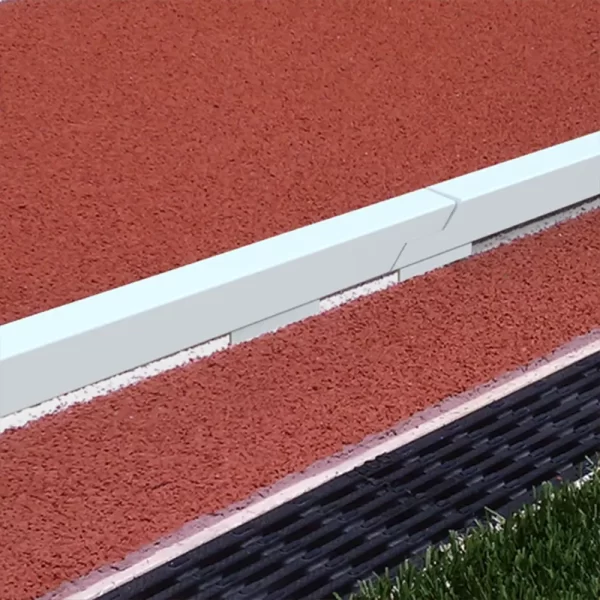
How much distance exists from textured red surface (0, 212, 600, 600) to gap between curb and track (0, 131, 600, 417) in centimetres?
17

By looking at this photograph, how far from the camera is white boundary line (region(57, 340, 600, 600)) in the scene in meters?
3.61

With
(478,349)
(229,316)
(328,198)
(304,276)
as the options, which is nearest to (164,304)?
(229,316)

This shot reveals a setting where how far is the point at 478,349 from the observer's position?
4754 mm

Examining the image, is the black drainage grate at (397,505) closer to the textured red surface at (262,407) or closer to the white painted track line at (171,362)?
the textured red surface at (262,407)

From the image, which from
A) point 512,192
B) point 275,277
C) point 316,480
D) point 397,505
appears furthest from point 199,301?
point 512,192

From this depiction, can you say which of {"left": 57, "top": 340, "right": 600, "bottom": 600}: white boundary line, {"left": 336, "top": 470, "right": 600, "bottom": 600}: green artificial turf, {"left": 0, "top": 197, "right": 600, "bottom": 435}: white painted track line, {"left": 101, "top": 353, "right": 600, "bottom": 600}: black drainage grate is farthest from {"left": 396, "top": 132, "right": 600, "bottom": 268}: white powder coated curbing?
{"left": 336, "top": 470, "right": 600, "bottom": 600}: green artificial turf

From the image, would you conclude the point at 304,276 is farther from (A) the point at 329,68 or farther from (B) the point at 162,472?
(A) the point at 329,68

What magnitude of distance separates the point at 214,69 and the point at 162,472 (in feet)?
12.9

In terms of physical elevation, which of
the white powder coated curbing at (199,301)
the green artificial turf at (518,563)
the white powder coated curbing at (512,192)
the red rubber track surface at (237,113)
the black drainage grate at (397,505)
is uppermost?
the red rubber track surface at (237,113)

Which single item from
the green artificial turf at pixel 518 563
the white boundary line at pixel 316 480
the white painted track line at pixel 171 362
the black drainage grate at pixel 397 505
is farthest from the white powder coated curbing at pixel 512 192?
the green artificial turf at pixel 518 563

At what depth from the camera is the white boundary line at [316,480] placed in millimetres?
3611

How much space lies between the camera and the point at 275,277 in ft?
14.8

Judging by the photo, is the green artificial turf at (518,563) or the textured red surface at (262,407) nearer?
the green artificial turf at (518,563)

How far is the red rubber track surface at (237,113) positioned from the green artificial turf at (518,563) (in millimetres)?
2053
